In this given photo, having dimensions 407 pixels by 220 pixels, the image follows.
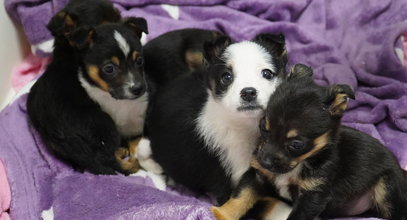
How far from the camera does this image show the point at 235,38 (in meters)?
4.11

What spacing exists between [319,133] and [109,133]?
152cm

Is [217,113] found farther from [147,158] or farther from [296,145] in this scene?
[147,158]

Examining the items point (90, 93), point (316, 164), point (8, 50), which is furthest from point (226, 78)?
point (8, 50)

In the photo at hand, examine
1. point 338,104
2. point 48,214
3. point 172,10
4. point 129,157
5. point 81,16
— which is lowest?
point 129,157

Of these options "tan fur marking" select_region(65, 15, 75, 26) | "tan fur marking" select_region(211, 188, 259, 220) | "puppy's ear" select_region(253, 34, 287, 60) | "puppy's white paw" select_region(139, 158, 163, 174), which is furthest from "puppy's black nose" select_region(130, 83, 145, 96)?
"tan fur marking" select_region(211, 188, 259, 220)

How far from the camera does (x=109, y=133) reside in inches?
126

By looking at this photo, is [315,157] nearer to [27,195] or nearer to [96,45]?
[96,45]

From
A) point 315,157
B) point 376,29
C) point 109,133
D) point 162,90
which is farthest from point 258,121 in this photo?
point 376,29

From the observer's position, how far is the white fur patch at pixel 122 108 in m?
3.22

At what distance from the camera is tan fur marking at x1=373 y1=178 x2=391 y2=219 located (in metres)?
2.55

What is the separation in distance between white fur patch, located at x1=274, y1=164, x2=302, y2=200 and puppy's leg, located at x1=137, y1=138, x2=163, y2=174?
3.16ft

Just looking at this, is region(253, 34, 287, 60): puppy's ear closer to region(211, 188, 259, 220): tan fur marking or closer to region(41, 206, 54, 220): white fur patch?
region(211, 188, 259, 220): tan fur marking

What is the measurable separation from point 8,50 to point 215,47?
6.54 ft

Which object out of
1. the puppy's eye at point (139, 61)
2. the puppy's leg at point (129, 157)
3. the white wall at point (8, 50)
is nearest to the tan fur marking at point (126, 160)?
the puppy's leg at point (129, 157)
